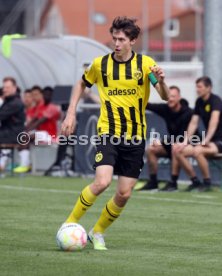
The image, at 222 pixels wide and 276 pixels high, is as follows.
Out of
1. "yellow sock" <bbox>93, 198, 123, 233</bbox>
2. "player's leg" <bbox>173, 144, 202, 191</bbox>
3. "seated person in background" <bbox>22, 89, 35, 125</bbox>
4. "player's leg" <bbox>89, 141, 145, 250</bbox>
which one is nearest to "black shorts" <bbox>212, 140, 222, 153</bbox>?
"player's leg" <bbox>173, 144, 202, 191</bbox>

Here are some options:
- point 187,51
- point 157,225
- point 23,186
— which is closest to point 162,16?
point 187,51

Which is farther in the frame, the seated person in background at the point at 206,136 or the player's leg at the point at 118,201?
the seated person in background at the point at 206,136

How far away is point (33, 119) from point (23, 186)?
3942 mm

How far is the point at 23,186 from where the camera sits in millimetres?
18609

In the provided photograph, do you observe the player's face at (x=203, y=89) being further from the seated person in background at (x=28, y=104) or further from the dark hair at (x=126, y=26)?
the dark hair at (x=126, y=26)

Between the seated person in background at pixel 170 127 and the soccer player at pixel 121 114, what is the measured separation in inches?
284

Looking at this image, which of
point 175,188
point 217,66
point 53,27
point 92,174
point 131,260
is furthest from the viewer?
point 53,27

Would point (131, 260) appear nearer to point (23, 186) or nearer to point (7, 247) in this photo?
point (7, 247)

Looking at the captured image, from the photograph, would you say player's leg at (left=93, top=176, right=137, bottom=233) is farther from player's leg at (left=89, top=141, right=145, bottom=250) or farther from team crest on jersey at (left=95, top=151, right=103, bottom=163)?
team crest on jersey at (left=95, top=151, right=103, bottom=163)

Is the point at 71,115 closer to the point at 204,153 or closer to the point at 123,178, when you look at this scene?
the point at 123,178

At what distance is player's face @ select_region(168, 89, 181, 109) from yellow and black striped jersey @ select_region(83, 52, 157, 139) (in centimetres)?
712

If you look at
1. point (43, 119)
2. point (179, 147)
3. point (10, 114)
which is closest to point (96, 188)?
point (179, 147)

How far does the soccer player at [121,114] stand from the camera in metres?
10.3

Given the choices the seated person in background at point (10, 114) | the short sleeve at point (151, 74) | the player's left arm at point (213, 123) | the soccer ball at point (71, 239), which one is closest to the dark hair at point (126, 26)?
the short sleeve at point (151, 74)
